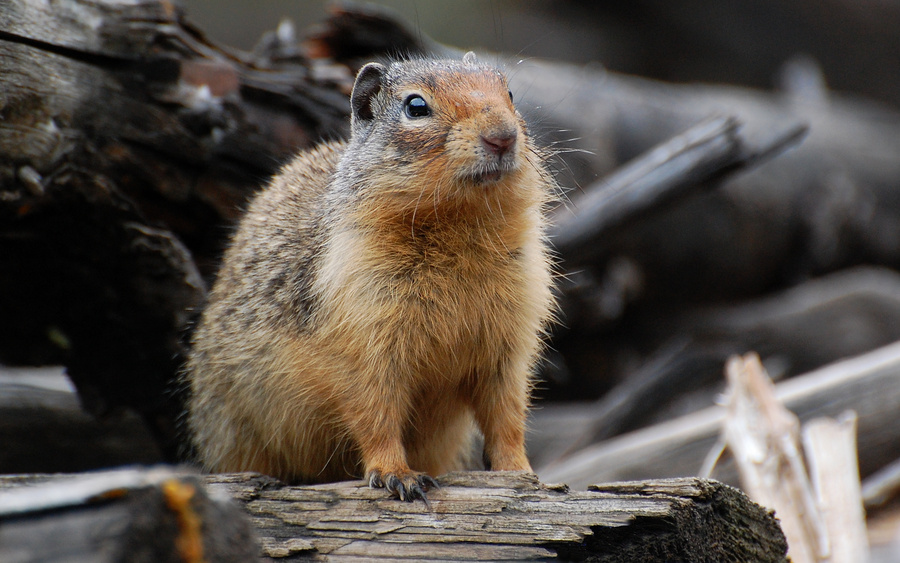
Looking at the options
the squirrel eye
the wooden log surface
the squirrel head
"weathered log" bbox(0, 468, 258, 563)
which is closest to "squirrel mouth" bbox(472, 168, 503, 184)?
the squirrel head

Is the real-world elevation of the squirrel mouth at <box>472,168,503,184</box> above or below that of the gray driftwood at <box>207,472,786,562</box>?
above

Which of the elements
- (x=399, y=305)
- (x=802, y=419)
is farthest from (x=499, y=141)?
(x=802, y=419)

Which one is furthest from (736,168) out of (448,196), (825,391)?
(448,196)

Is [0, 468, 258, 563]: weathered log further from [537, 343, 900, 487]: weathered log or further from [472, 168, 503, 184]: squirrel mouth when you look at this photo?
[537, 343, 900, 487]: weathered log

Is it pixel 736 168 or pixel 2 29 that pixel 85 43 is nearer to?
pixel 2 29

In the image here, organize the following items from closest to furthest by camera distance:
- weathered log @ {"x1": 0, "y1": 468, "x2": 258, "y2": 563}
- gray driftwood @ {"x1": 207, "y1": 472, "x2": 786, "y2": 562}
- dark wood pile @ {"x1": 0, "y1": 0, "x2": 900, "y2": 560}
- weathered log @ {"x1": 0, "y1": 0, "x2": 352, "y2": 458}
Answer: weathered log @ {"x1": 0, "y1": 468, "x2": 258, "y2": 563} → gray driftwood @ {"x1": 207, "y1": 472, "x2": 786, "y2": 562} → weathered log @ {"x1": 0, "y1": 0, "x2": 352, "y2": 458} → dark wood pile @ {"x1": 0, "y1": 0, "x2": 900, "y2": 560}

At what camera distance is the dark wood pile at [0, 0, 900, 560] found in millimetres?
4715

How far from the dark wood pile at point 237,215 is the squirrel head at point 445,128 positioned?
1188mm

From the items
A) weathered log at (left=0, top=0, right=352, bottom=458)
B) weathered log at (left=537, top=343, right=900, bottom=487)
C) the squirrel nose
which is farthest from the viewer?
weathered log at (left=537, top=343, right=900, bottom=487)

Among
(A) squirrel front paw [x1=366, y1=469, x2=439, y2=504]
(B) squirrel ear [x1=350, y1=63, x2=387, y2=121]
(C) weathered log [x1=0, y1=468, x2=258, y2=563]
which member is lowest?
(C) weathered log [x1=0, y1=468, x2=258, y2=563]

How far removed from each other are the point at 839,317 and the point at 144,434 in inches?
289

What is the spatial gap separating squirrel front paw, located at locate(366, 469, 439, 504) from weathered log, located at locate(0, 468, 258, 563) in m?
1.49

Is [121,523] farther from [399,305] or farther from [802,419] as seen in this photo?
[802,419]

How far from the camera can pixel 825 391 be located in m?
5.86
